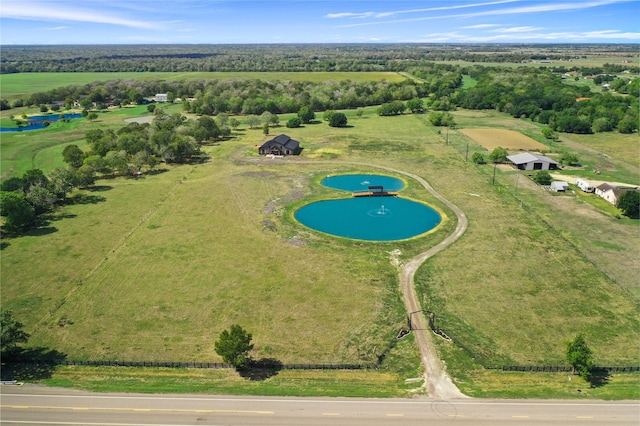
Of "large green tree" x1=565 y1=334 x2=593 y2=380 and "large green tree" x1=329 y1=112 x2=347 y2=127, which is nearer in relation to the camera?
"large green tree" x1=565 y1=334 x2=593 y2=380

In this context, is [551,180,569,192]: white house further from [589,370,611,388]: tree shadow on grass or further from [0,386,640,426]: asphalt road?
[0,386,640,426]: asphalt road

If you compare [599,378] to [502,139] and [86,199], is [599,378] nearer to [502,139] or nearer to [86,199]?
[86,199]

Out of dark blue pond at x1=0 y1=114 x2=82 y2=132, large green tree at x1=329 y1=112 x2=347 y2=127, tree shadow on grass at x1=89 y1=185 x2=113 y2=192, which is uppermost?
dark blue pond at x1=0 y1=114 x2=82 y2=132

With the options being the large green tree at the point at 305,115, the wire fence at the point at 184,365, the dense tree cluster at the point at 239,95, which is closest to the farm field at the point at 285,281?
the wire fence at the point at 184,365

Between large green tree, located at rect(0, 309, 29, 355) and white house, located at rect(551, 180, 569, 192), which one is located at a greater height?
large green tree, located at rect(0, 309, 29, 355)

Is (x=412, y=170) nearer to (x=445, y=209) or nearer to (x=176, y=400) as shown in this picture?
(x=445, y=209)

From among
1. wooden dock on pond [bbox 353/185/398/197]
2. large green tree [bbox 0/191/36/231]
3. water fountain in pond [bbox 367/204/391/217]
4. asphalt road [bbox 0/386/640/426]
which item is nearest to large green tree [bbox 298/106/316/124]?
wooden dock on pond [bbox 353/185/398/197]
